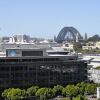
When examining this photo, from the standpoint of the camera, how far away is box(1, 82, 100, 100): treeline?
51031mm

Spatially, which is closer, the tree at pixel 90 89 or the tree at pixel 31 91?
the tree at pixel 31 91

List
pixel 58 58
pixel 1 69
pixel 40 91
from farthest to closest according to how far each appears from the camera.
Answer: pixel 58 58
pixel 1 69
pixel 40 91

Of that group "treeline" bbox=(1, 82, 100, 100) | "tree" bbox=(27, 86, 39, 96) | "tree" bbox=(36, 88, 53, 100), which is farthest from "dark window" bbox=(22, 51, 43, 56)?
"tree" bbox=(36, 88, 53, 100)

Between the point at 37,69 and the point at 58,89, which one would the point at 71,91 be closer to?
the point at 58,89

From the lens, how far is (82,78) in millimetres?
60062

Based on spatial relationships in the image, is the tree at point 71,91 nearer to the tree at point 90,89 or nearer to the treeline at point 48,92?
the treeline at point 48,92

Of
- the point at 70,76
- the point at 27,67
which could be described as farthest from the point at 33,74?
the point at 70,76

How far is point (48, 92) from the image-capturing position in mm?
52000

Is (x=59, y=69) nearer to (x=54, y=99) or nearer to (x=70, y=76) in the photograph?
(x=70, y=76)

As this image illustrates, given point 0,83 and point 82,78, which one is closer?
point 0,83

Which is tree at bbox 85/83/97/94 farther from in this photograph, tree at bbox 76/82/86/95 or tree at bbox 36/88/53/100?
tree at bbox 36/88/53/100

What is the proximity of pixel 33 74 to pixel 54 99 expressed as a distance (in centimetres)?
603

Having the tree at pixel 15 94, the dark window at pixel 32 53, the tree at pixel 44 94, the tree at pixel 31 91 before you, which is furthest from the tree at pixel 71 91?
the dark window at pixel 32 53

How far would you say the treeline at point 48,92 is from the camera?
51031 mm
